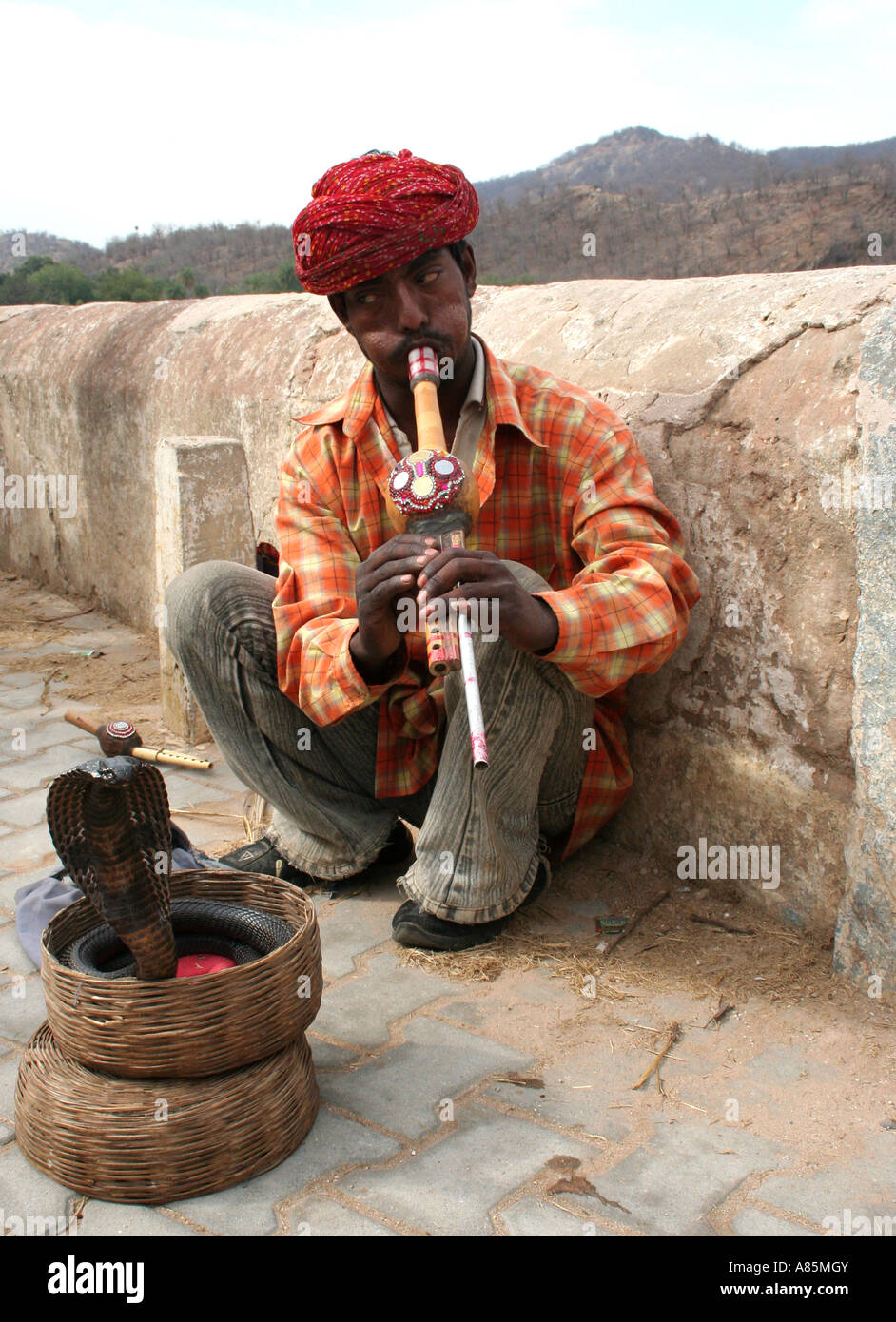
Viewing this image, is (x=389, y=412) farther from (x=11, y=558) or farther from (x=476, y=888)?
(x=11, y=558)

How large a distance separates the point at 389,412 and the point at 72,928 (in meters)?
1.24

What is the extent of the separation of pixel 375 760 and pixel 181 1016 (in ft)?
3.63

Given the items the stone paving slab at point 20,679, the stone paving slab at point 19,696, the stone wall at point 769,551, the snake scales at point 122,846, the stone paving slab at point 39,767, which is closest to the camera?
the snake scales at point 122,846

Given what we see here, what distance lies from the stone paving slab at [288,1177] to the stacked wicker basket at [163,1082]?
22mm

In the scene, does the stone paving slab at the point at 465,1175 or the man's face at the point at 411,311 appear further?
the man's face at the point at 411,311

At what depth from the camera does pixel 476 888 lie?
259cm

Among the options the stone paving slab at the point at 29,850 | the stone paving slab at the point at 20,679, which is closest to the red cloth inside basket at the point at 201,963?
the stone paving slab at the point at 29,850

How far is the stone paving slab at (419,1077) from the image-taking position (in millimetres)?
2064

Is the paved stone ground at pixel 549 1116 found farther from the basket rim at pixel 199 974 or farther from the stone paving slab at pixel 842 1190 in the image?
the basket rim at pixel 199 974

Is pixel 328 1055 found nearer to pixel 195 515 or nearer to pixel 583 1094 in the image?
pixel 583 1094

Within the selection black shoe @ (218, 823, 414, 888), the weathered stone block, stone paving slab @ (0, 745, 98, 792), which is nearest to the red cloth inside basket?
black shoe @ (218, 823, 414, 888)

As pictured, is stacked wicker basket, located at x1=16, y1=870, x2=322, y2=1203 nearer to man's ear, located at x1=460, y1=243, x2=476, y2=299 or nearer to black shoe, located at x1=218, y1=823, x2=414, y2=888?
black shoe, located at x1=218, y1=823, x2=414, y2=888

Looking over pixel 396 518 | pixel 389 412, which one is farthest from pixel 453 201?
pixel 396 518
